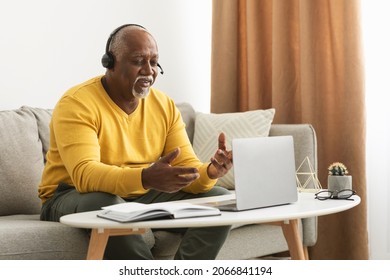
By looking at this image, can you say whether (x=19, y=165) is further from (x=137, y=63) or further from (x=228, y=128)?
(x=228, y=128)

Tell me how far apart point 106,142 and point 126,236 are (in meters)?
0.43

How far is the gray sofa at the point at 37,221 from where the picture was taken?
6.36 ft

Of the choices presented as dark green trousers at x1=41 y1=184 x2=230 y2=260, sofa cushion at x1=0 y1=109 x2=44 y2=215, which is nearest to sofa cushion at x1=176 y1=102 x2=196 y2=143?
sofa cushion at x1=0 y1=109 x2=44 y2=215

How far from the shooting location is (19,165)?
243cm

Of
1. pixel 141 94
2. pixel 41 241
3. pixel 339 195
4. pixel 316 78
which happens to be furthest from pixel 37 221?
pixel 316 78

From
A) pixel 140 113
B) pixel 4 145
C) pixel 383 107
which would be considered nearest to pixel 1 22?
pixel 4 145

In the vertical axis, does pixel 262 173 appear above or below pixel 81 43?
below

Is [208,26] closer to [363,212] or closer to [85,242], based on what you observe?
[363,212]

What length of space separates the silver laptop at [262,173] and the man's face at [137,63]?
0.54m

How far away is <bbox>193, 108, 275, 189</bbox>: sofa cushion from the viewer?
302 cm

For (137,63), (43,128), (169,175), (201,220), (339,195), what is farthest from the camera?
(43,128)

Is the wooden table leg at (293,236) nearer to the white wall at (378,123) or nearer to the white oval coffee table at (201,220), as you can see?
the white oval coffee table at (201,220)

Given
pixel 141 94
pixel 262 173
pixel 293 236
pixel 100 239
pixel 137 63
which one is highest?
pixel 137 63

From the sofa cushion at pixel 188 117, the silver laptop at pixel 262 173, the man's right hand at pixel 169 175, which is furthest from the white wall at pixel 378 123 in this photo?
the man's right hand at pixel 169 175
